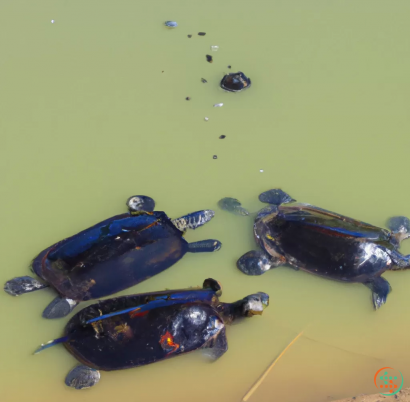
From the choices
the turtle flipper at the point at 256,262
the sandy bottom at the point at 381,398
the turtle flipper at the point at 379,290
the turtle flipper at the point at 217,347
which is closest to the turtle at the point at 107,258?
the turtle flipper at the point at 256,262

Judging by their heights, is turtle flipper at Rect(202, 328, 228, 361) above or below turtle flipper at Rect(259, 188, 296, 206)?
below

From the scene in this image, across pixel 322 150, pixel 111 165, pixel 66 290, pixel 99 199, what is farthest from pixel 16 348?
pixel 322 150

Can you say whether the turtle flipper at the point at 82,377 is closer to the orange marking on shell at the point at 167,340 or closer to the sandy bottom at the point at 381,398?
the orange marking on shell at the point at 167,340

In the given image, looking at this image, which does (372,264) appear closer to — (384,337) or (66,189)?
(384,337)

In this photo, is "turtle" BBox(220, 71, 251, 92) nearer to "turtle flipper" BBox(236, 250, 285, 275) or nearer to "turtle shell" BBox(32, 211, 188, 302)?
"turtle shell" BBox(32, 211, 188, 302)

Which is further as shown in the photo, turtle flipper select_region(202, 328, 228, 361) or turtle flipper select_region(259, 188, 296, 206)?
turtle flipper select_region(259, 188, 296, 206)

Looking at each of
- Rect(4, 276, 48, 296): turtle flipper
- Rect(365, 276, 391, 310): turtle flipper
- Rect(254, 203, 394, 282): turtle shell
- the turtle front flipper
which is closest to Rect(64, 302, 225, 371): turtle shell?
Rect(4, 276, 48, 296): turtle flipper
